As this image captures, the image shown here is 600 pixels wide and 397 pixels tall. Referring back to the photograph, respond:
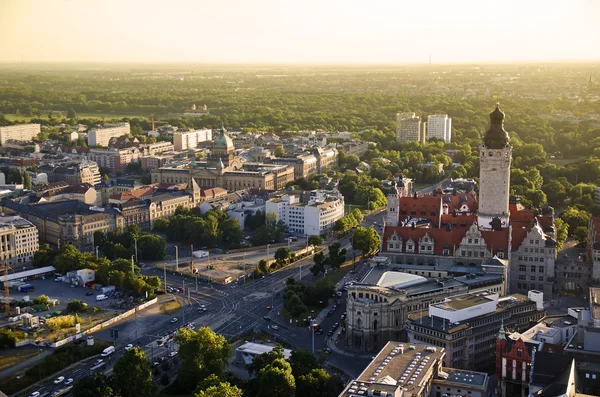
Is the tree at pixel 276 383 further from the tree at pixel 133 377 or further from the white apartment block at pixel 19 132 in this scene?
the white apartment block at pixel 19 132

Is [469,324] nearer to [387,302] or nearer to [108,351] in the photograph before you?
[387,302]

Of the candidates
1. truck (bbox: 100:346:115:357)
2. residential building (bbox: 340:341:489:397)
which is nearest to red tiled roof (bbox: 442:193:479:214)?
residential building (bbox: 340:341:489:397)

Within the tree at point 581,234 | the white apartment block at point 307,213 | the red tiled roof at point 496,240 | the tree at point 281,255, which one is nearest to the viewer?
the red tiled roof at point 496,240

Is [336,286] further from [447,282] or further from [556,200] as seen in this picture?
[556,200]

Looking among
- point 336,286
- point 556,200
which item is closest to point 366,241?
point 336,286

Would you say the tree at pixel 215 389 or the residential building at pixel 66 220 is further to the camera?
the residential building at pixel 66 220

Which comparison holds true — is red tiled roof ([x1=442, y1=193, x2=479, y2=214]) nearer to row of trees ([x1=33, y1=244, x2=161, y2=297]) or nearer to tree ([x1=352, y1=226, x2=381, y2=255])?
tree ([x1=352, y1=226, x2=381, y2=255])

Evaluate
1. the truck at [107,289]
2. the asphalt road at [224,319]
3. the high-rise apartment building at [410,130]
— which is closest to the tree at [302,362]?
the asphalt road at [224,319]
